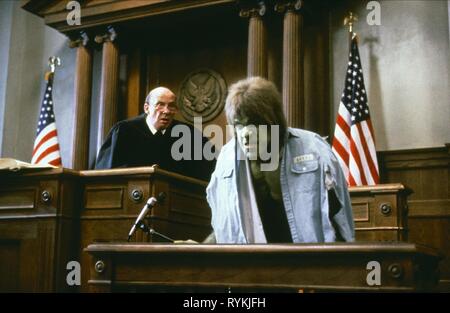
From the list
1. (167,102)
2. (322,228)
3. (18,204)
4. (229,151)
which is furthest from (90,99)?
(322,228)

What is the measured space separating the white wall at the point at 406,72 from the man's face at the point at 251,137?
3175mm

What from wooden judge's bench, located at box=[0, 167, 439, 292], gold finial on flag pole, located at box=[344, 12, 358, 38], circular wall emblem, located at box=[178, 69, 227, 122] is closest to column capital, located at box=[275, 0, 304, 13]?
gold finial on flag pole, located at box=[344, 12, 358, 38]

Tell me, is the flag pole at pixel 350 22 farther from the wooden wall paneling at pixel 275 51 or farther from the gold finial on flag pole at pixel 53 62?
the gold finial on flag pole at pixel 53 62

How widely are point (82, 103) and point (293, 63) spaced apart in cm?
231

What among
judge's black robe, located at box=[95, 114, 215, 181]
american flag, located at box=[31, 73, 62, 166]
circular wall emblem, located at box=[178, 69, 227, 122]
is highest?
circular wall emblem, located at box=[178, 69, 227, 122]

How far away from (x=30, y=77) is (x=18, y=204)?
3.94 meters

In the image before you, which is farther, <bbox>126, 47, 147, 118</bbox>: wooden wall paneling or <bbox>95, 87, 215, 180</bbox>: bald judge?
<bbox>126, 47, 147, 118</bbox>: wooden wall paneling

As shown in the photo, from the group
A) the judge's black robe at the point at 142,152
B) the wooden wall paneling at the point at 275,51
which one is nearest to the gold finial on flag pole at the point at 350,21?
the wooden wall paneling at the point at 275,51

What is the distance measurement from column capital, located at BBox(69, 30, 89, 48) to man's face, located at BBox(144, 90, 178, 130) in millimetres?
1998

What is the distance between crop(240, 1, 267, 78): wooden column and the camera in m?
5.79

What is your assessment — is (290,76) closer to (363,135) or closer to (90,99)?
(363,135)

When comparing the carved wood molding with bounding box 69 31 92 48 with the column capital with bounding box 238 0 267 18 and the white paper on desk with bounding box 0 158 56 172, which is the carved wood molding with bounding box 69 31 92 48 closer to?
the column capital with bounding box 238 0 267 18
